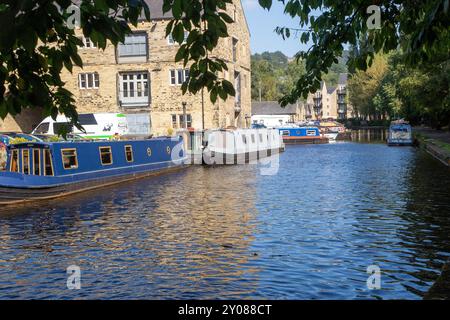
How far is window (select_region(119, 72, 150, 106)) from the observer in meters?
51.3

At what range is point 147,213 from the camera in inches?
691

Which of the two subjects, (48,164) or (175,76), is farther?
(175,76)

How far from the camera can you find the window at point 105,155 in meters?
26.4

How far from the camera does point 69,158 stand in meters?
23.6

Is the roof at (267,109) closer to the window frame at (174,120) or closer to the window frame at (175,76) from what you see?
the window frame at (174,120)

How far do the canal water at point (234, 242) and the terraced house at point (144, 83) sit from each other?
27.1m

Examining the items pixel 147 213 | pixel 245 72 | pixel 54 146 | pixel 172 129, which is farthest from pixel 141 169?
pixel 245 72

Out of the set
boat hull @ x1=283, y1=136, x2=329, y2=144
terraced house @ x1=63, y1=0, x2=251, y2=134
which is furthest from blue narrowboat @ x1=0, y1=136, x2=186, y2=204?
boat hull @ x1=283, y1=136, x2=329, y2=144

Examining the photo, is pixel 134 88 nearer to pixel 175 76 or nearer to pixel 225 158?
pixel 175 76

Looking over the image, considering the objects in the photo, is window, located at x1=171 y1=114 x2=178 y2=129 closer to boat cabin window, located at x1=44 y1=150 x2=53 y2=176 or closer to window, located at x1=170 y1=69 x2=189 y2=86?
window, located at x1=170 y1=69 x2=189 y2=86

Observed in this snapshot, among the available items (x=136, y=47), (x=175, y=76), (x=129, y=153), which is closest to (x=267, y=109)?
(x=175, y=76)

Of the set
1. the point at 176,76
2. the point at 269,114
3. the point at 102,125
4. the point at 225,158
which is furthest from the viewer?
the point at 269,114

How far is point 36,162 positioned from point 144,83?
30.4 m
